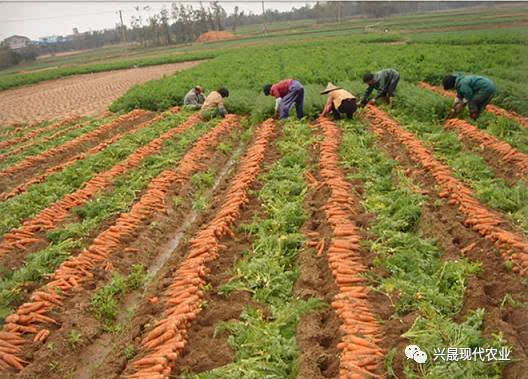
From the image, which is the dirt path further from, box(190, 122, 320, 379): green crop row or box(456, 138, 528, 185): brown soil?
box(456, 138, 528, 185): brown soil

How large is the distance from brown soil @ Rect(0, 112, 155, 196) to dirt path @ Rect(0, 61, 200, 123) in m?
4.73

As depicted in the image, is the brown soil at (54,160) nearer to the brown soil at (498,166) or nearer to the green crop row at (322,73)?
the green crop row at (322,73)

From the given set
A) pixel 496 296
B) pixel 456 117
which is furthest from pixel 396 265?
pixel 456 117

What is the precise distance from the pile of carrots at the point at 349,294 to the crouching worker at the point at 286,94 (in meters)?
4.33

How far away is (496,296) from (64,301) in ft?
14.7

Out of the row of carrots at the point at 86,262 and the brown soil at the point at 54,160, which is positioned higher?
the brown soil at the point at 54,160

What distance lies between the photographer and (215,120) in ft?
38.8

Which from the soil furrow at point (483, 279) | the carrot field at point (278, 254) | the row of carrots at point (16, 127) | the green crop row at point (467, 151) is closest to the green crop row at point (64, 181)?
A: the carrot field at point (278, 254)

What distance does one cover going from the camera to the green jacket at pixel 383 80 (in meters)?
10.9

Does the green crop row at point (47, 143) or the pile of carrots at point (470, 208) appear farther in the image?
the green crop row at point (47, 143)

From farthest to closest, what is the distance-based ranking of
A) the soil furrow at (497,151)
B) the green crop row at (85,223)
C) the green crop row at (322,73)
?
the green crop row at (322,73)
the soil furrow at (497,151)
the green crop row at (85,223)

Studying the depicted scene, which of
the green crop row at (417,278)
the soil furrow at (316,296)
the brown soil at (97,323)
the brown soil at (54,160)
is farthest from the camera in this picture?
the brown soil at (54,160)

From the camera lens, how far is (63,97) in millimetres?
21828

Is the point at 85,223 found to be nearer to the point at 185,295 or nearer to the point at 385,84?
the point at 185,295
